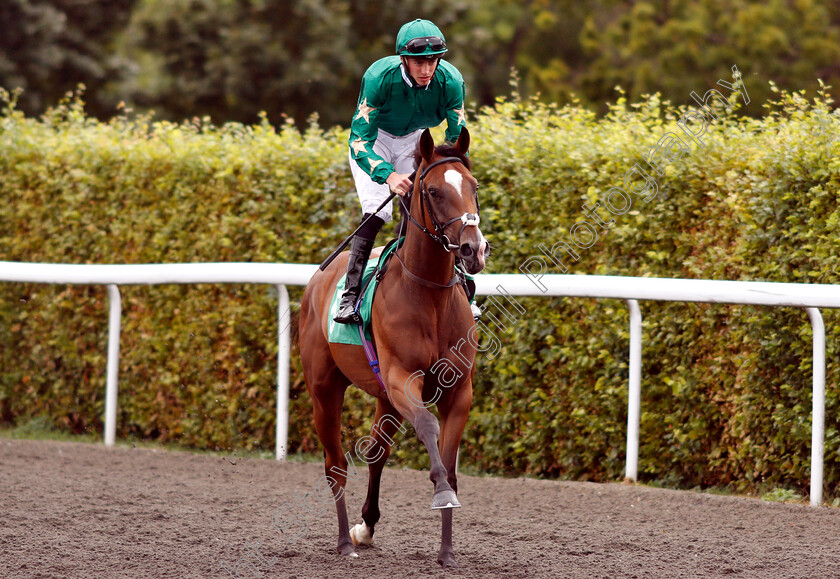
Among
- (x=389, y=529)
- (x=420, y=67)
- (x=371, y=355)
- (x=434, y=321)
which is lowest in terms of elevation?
(x=389, y=529)

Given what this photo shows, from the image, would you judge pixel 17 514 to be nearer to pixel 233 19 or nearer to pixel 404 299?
pixel 404 299

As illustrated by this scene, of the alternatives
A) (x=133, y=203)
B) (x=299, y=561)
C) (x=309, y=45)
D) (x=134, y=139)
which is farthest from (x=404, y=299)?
(x=309, y=45)

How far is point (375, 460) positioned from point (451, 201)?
1.63 metres

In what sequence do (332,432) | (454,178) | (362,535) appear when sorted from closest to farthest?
(454,178), (362,535), (332,432)

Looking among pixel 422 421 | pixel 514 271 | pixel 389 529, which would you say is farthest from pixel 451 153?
pixel 514 271

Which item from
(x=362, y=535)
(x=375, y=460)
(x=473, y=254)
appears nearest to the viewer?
(x=473, y=254)

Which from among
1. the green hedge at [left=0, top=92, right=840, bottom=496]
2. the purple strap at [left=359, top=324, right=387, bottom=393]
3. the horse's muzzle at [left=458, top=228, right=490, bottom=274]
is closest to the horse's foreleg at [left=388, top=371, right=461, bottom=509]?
the purple strap at [left=359, top=324, right=387, bottom=393]

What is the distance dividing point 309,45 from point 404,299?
687 inches

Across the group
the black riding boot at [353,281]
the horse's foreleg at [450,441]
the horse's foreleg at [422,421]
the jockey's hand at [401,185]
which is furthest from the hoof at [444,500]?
the jockey's hand at [401,185]

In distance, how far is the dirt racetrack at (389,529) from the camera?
4641mm

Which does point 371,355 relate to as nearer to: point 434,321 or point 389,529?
point 434,321

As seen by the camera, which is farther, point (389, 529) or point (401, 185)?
point (389, 529)

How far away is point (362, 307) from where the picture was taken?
5.08m

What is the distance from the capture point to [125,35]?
2386 centimetres
